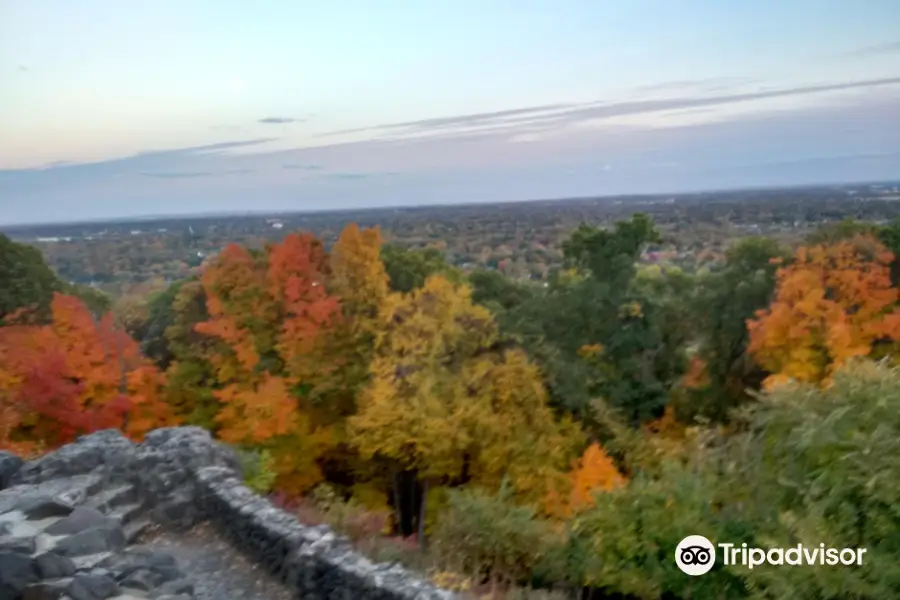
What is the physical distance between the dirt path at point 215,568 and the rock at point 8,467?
2341 mm

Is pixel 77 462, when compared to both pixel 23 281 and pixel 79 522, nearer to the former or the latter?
pixel 79 522

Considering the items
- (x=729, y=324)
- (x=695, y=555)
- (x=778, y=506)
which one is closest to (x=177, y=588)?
(x=695, y=555)

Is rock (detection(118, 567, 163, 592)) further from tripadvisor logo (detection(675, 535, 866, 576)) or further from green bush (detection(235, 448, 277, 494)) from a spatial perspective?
tripadvisor logo (detection(675, 535, 866, 576))

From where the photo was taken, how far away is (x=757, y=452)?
31.8 feet

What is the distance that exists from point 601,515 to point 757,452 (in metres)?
2.30

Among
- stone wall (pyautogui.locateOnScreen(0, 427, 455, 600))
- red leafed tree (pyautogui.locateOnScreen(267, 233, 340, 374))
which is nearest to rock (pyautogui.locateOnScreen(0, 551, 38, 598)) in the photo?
stone wall (pyautogui.locateOnScreen(0, 427, 455, 600))

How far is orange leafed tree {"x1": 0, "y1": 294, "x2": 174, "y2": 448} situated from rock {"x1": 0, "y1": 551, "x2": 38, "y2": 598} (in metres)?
8.12

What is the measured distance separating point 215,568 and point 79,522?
5.26 ft

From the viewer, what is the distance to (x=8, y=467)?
9.72 metres

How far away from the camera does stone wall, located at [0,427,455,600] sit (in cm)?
617

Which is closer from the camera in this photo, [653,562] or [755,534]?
[755,534]

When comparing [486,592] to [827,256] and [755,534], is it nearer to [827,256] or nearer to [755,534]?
[755,534]

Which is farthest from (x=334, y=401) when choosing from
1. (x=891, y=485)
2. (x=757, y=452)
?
(x=891, y=485)

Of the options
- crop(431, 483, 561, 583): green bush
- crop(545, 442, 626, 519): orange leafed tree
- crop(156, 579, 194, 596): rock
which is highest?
crop(156, 579, 194, 596): rock
